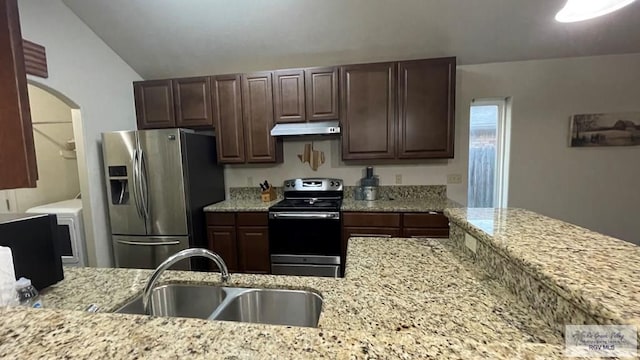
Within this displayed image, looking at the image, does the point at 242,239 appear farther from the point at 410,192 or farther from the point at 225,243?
the point at 410,192

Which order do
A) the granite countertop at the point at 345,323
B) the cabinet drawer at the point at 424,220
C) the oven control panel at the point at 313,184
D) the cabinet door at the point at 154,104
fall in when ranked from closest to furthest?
the granite countertop at the point at 345,323
the cabinet drawer at the point at 424,220
the cabinet door at the point at 154,104
the oven control panel at the point at 313,184

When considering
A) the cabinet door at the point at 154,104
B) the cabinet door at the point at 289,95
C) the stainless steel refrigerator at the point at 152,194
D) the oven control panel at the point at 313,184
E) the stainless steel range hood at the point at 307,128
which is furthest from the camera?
the oven control panel at the point at 313,184

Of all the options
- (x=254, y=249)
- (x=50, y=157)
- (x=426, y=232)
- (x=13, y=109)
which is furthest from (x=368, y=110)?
(x=50, y=157)

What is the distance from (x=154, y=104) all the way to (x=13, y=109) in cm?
291

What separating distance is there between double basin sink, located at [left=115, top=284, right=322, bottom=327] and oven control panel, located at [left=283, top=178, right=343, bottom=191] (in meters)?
2.11

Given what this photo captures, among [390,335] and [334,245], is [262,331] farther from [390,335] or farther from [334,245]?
[334,245]

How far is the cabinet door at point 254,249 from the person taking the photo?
2775mm

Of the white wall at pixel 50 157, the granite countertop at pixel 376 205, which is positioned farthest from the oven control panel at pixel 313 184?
the white wall at pixel 50 157

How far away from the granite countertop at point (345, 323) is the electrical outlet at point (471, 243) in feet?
0.22

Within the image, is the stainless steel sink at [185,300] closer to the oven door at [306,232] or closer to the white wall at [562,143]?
the oven door at [306,232]

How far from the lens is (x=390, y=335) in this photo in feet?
1.72

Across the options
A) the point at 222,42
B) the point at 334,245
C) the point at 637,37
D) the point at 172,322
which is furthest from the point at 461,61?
the point at 172,322

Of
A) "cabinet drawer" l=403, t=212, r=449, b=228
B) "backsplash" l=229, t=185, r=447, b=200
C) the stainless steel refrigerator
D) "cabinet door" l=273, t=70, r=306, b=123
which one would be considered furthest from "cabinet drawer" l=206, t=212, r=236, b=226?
"cabinet drawer" l=403, t=212, r=449, b=228

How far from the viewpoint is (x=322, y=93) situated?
2844 mm
